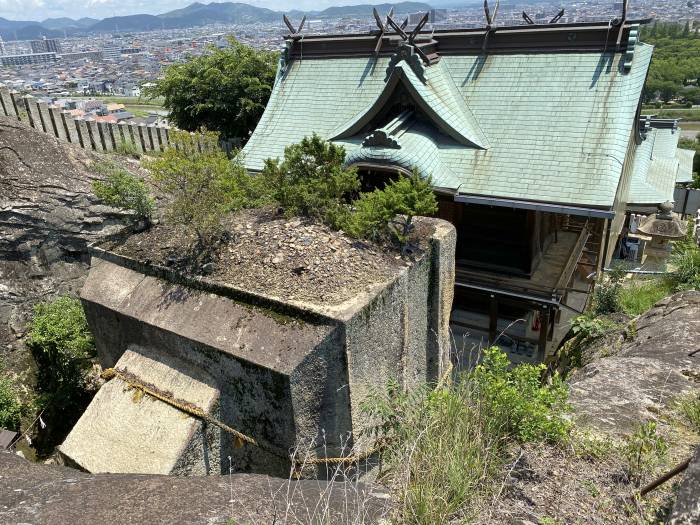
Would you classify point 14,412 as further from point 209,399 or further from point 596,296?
point 596,296

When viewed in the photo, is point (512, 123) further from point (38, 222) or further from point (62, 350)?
point (62, 350)

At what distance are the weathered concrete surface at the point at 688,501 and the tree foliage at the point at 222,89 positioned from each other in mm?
15712


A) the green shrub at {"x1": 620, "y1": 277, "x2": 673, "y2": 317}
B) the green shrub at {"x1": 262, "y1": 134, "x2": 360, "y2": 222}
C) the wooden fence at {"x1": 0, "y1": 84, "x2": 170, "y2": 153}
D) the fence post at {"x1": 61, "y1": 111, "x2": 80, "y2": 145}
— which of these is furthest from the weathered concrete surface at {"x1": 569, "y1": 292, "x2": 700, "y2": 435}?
the fence post at {"x1": 61, "y1": 111, "x2": 80, "y2": 145}

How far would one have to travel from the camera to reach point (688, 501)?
8.21 ft

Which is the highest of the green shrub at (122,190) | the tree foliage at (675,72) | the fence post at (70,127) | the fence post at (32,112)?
the fence post at (32,112)

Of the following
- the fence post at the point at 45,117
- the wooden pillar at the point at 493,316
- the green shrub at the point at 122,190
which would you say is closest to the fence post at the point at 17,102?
the fence post at the point at 45,117

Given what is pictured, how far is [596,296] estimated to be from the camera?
1010cm

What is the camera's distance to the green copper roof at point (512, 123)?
9836 millimetres

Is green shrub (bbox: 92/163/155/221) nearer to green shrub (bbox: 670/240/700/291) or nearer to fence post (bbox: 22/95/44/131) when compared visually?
fence post (bbox: 22/95/44/131)

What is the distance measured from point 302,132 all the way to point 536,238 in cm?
659

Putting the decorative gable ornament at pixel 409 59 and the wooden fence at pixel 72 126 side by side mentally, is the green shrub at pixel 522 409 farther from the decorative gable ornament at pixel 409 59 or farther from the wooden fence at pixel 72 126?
the wooden fence at pixel 72 126

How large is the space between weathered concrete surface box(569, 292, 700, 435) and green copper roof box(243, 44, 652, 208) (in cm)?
341

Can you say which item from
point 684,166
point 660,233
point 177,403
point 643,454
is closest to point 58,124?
point 177,403

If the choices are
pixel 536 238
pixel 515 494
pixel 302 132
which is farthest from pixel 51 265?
pixel 536 238
